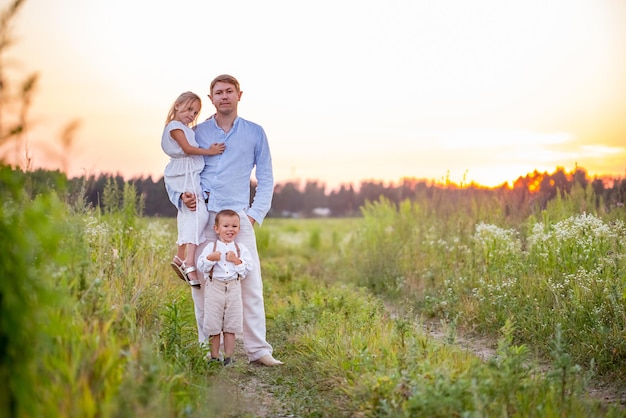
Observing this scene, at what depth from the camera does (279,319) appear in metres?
7.16

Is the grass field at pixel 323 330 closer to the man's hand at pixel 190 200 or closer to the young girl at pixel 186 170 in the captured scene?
the young girl at pixel 186 170

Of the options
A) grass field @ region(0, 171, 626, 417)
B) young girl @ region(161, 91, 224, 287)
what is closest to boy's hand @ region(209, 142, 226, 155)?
young girl @ region(161, 91, 224, 287)

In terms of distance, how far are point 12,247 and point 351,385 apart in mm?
2568

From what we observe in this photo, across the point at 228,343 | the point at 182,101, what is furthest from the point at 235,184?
the point at 228,343

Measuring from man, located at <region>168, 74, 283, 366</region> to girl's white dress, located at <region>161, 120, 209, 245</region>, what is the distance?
0.06 metres

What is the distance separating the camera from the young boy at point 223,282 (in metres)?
5.61

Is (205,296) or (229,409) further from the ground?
(205,296)

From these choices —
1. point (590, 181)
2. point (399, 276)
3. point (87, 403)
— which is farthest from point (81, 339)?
point (590, 181)

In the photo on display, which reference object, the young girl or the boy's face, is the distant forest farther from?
the boy's face

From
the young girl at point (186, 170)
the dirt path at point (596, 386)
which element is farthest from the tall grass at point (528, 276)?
the young girl at point (186, 170)

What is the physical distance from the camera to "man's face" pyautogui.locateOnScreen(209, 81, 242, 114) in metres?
5.88

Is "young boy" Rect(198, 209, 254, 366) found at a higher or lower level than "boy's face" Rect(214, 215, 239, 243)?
lower

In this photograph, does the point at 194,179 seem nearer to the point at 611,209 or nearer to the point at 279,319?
the point at 279,319

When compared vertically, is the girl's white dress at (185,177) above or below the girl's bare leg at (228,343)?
above
